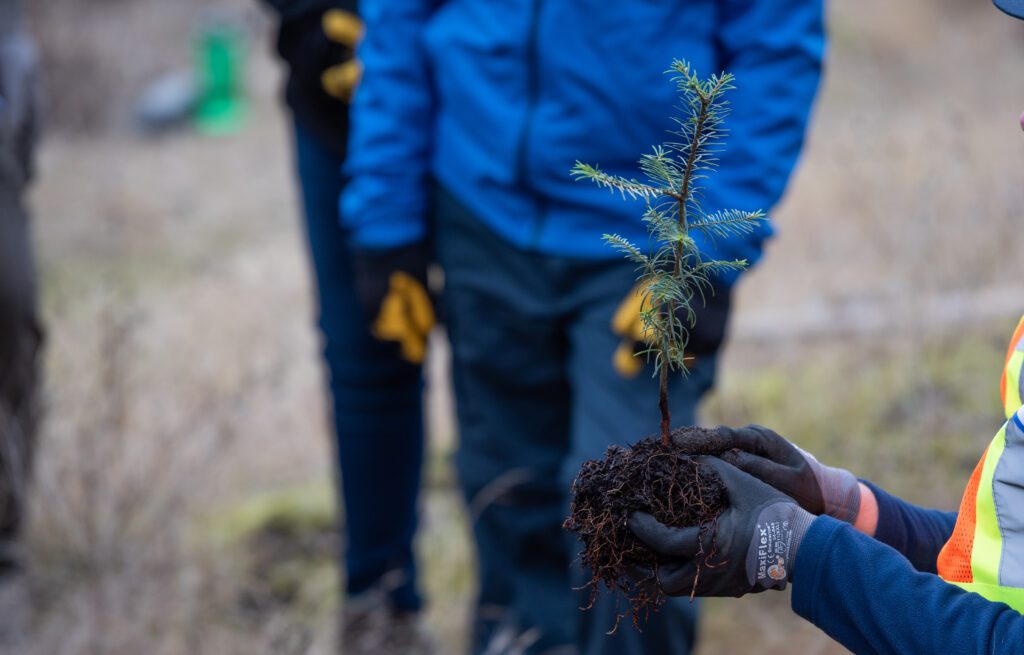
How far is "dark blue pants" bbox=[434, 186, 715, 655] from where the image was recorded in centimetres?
204

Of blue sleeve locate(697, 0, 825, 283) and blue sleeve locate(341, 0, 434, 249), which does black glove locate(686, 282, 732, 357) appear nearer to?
blue sleeve locate(697, 0, 825, 283)

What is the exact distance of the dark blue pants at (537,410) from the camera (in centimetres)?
204

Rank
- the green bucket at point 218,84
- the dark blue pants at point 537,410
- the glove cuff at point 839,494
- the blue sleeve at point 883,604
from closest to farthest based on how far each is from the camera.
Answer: the blue sleeve at point 883,604
the glove cuff at point 839,494
the dark blue pants at point 537,410
the green bucket at point 218,84

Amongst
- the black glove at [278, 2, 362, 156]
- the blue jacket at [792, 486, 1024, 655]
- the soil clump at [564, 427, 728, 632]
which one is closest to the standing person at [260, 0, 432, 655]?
the black glove at [278, 2, 362, 156]

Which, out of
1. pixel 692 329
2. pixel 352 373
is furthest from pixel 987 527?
pixel 352 373

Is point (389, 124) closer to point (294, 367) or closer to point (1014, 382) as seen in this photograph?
point (1014, 382)

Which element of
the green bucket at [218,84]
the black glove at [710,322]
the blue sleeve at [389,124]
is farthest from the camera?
Answer: the green bucket at [218,84]

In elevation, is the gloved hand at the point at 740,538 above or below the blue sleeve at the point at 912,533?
above

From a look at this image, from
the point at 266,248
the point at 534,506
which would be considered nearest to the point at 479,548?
the point at 534,506

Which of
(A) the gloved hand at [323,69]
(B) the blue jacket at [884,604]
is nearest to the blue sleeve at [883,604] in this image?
(B) the blue jacket at [884,604]

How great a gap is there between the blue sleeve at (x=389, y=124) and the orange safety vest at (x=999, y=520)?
1493mm

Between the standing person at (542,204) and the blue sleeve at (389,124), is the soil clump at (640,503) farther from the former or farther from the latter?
the blue sleeve at (389,124)

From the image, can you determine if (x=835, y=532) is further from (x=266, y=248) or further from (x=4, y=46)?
(x=266, y=248)

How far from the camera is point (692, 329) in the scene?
1.91 meters
